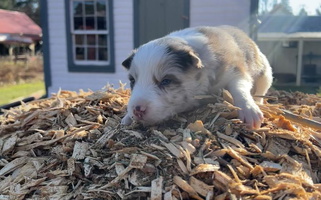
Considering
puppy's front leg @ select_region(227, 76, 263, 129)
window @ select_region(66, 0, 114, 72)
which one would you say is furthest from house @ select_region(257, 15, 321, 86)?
puppy's front leg @ select_region(227, 76, 263, 129)

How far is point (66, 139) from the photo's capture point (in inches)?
126

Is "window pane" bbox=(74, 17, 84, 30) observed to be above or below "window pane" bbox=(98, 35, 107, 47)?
above

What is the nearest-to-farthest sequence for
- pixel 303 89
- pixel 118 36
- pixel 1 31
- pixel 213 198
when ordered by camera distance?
pixel 213 198 → pixel 303 89 → pixel 118 36 → pixel 1 31

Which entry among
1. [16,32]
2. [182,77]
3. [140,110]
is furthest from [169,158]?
[16,32]

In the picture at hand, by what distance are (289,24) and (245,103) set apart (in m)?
7.36

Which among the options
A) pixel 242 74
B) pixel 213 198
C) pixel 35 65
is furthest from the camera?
pixel 35 65

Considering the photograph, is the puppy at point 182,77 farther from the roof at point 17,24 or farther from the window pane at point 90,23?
the roof at point 17,24

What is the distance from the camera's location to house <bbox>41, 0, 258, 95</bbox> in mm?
10180

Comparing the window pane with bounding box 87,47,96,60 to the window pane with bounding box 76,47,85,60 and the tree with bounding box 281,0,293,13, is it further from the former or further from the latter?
the tree with bounding box 281,0,293,13

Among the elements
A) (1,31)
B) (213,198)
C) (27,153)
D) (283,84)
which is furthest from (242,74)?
(1,31)

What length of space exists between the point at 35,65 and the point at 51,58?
18.8m

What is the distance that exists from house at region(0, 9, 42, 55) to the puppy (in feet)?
113

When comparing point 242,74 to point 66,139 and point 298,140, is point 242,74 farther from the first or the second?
point 66,139

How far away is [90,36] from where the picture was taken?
11.2 m
